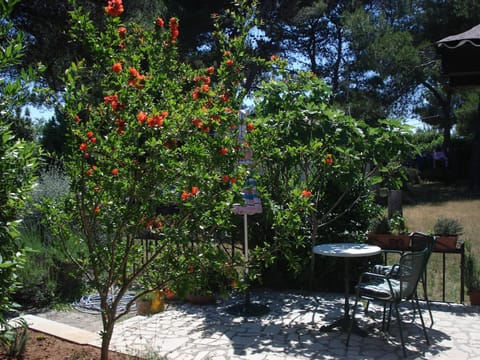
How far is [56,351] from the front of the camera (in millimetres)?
3836

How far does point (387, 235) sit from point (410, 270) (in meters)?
2.04

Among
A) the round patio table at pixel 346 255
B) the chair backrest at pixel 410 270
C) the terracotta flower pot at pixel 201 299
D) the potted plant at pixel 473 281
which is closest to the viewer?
the chair backrest at pixel 410 270

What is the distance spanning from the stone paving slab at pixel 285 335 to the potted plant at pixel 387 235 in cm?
83

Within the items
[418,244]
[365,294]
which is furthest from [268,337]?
[418,244]

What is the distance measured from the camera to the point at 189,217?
304 centimetres

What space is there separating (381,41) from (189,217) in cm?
1319

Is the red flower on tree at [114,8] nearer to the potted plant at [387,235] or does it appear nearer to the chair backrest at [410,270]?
the chair backrest at [410,270]

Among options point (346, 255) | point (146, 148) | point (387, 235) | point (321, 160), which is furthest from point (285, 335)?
point (146, 148)

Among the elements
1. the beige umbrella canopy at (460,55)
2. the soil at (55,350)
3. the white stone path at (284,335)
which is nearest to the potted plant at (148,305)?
the white stone path at (284,335)

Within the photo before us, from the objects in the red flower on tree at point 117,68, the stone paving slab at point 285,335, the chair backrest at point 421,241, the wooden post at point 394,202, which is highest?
the red flower on tree at point 117,68

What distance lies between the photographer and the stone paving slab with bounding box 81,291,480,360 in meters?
4.04

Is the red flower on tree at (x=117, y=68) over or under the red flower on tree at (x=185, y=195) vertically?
over

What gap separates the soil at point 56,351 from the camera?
368 centimetres

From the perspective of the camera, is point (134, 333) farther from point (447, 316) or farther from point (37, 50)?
point (37, 50)
